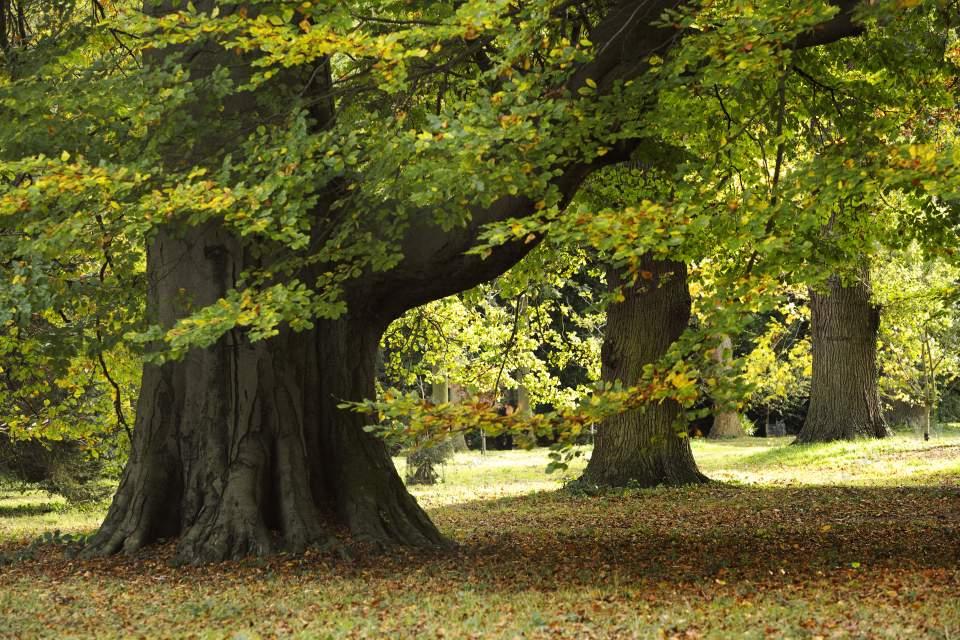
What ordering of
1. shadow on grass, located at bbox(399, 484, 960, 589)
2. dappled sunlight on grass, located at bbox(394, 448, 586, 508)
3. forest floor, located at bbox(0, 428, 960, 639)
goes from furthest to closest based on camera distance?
dappled sunlight on grass, located at bbox(394, 448, 586, 508)
shadow on grass, located at bbox(399, 484, 960, 589)
forest floor, located at bbox(0, 428, 960, 639)

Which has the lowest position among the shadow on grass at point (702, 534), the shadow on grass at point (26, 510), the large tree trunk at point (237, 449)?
the shadow on grass at point (702, 534)

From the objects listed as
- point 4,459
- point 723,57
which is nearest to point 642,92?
point 723,57

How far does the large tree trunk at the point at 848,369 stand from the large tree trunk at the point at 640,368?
8.22 meters

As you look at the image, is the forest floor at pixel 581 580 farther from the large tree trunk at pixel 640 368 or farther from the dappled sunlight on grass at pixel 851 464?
the dappled sunlight on grass at pixel 851 464

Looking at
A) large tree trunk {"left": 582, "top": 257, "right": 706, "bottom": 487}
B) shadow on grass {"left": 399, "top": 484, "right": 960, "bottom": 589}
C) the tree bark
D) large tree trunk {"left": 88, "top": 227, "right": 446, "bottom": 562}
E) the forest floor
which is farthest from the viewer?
large tree trunk {"left": 582, "top": 257, "right": 706, "bottom": 487}

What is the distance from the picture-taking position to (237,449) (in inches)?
364

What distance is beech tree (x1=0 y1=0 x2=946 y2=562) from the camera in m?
7.12

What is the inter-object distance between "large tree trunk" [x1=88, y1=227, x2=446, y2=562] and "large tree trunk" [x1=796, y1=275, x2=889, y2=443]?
1512 centimetres

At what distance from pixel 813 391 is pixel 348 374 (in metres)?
15.9

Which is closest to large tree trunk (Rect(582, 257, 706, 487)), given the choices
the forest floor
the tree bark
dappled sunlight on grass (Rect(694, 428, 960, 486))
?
the forest floor

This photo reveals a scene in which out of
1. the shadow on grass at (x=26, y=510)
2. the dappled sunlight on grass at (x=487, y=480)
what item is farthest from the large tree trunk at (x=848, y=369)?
the shadow on grass at (x=26, y=510)

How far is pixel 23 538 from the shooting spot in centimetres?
1170

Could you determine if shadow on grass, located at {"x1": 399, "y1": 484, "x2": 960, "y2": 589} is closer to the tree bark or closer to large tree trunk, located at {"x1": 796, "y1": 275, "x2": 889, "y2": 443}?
the tree bark

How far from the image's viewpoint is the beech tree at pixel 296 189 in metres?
7.12
